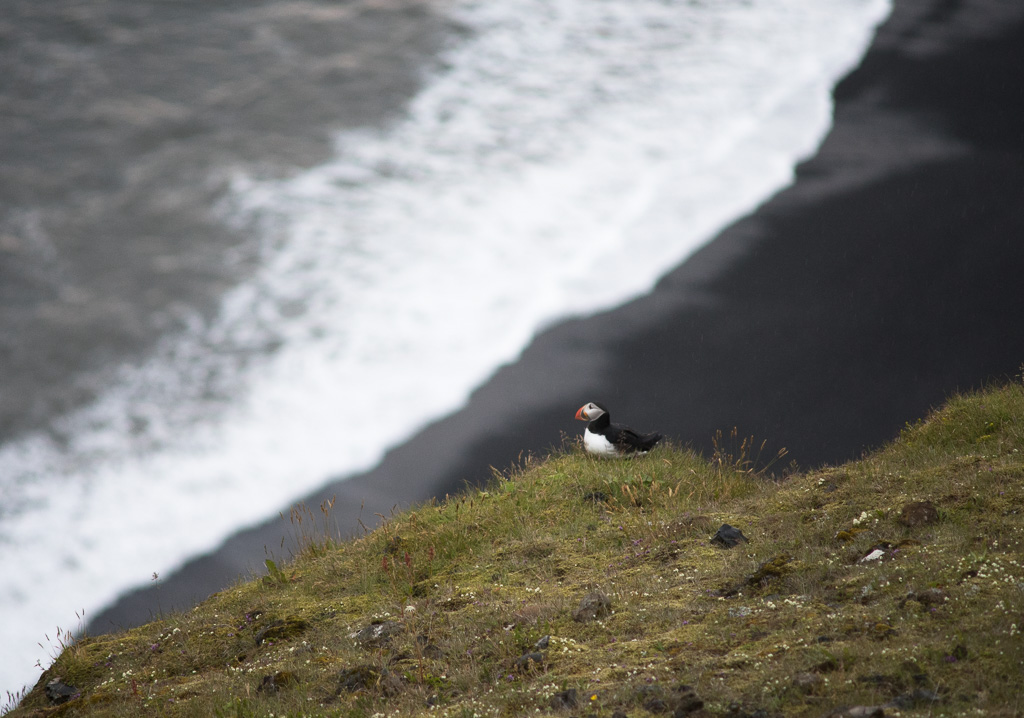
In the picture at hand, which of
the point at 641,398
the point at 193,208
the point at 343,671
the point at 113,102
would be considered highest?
the point at 113,102

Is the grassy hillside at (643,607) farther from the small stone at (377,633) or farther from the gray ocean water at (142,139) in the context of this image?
the gray ocean water at (142,139)

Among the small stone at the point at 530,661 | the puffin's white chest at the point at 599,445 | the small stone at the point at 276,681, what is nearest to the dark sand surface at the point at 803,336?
the puffin's white chest at the point at 599,445

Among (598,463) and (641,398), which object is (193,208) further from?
(598,463)

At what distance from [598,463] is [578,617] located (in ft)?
11.2

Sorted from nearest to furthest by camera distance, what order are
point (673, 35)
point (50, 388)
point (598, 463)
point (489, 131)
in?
point (598, 463) < point (50, 388) < point (489, 131) < point (673, 35)

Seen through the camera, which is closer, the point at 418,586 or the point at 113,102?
the point at 418,586

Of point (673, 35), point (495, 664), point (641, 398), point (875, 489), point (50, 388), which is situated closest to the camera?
point (495, 664)

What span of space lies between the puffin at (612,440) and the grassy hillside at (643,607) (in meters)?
0.21

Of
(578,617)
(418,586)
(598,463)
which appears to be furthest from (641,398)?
(578,617)

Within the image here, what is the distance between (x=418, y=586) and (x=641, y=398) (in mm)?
5759

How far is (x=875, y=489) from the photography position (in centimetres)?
667

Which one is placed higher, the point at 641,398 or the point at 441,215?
the point at 441,215

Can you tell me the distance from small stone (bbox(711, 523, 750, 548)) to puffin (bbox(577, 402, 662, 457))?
2359 mm

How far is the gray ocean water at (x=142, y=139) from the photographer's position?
46.2 ft
